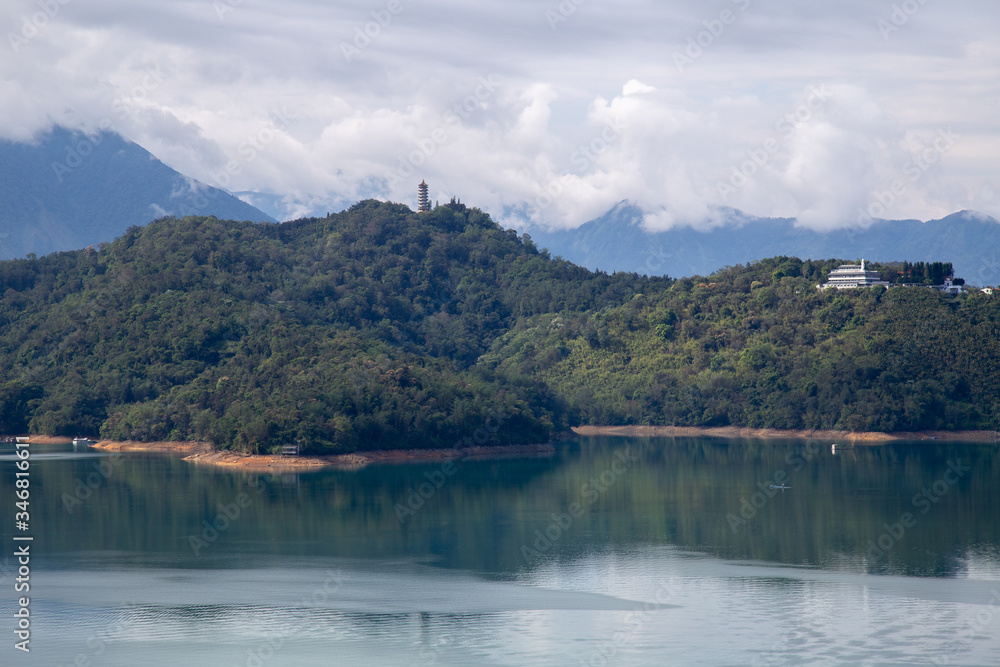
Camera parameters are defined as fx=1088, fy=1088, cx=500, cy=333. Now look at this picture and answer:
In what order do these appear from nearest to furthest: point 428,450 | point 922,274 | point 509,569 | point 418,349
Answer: point 509,569
point 428,450
point 922,274
point 418,349

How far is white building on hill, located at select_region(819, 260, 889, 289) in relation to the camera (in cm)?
10569

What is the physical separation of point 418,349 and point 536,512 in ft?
241

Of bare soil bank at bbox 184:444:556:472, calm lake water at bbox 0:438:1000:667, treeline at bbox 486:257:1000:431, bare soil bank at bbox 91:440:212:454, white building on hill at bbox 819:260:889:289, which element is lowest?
calm lake water at bbox 0:438:1000:667

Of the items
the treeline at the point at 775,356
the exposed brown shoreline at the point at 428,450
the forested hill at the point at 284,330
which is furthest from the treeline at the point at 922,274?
the forested hill at the point at 284,330

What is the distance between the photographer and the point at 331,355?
8381 cm

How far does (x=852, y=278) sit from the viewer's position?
349ft

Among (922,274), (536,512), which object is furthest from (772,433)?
(536,512)

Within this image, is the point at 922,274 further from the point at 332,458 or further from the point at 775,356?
the point at 332,458

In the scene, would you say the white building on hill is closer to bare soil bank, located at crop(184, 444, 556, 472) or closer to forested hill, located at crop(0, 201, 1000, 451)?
forested hill, located at crop(0, 201, 1000, 451)

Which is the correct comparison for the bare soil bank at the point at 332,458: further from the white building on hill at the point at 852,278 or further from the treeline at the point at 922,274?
the treeline at the point at 922,274

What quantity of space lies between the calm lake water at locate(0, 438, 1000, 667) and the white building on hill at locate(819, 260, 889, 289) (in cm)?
4749

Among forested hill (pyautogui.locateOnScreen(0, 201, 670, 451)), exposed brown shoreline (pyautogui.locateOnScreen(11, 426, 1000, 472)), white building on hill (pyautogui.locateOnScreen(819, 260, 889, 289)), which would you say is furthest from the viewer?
white building on hill (pyautogui.locateOnScreen(819, 260, 889, 289))

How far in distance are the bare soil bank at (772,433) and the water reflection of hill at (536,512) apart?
17.4 m

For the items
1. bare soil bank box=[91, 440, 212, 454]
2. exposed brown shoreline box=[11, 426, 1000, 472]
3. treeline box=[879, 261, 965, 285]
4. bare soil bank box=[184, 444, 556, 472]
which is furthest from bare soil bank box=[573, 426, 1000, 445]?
bare soil bank box=[91, 440, 212, 454]
